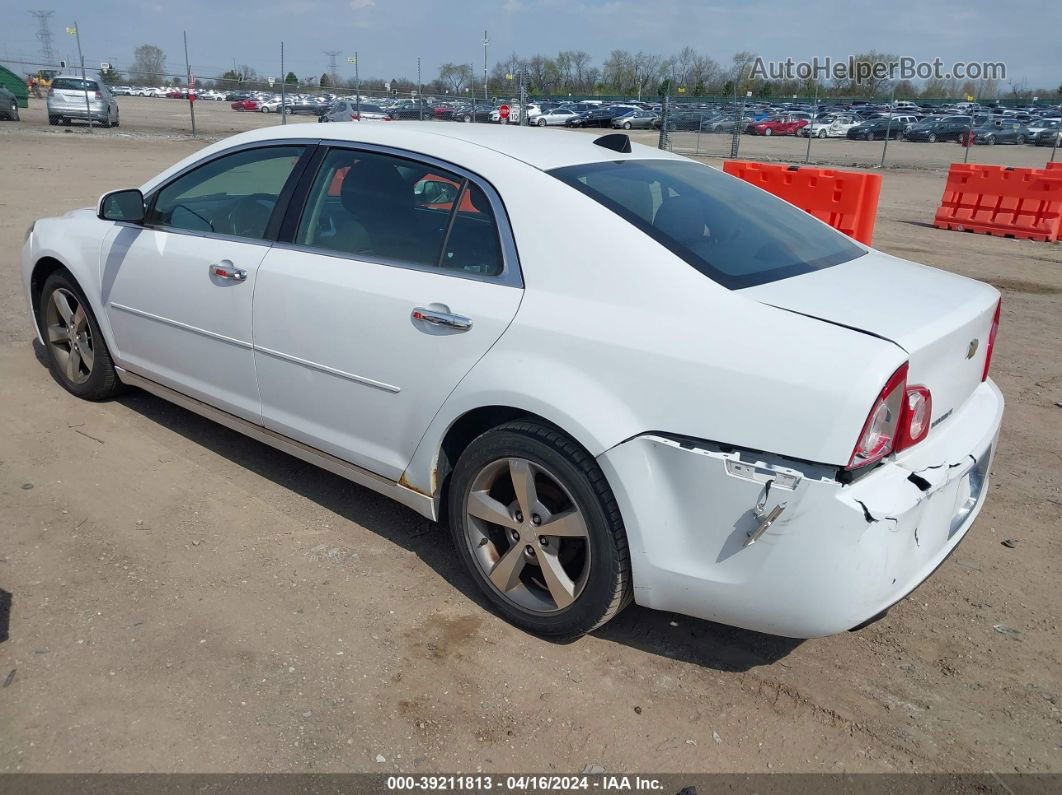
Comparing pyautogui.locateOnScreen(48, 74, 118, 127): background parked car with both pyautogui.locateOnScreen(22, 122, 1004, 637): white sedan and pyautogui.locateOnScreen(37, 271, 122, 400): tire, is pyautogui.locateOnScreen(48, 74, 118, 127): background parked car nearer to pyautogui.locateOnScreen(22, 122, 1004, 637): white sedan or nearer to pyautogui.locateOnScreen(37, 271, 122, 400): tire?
pyautogui.locateOnScreen(37, 271, 122, 400): tire

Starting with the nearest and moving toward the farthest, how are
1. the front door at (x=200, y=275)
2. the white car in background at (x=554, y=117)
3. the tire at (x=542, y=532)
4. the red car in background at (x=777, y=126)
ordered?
the tire at (x=542, y=532) < the front door at (x=200, y=275) < the white car in background at (x=554, y=117) < the red car in background at (x=777, y=126)

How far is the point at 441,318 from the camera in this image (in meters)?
2.93

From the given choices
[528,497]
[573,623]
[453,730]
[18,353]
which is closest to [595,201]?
[528,497]

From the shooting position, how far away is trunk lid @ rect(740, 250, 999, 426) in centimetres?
243

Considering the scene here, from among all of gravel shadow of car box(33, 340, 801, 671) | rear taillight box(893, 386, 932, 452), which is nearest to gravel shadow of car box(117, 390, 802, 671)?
gravel shadow of car box(33, 340, 801, 671)

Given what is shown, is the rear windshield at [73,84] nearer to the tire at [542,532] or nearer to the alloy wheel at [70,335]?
the alloy wheel at [70,335]

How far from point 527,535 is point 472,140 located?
152 cm

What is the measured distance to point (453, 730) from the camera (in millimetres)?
2553

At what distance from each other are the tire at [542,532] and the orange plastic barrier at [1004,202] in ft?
39.7

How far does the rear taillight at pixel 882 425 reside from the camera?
2244 millimetres

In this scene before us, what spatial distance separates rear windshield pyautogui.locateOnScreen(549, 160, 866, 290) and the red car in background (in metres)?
43.7

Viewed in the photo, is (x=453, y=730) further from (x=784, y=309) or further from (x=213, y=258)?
(x=213, y=258)

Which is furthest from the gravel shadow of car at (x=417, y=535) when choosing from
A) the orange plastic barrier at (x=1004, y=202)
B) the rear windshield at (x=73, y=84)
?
the rear windshield at (x=73, y=84)

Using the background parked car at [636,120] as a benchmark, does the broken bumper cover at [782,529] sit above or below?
below
